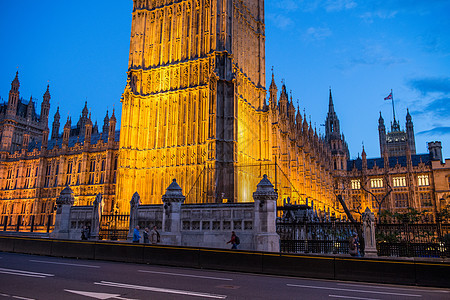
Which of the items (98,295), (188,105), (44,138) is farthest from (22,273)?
(44,138)

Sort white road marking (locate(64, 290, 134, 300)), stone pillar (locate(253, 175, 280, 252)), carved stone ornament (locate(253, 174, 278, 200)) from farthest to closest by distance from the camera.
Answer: carved stone ornament (locate(253, 174, 278, 200)) < stone pillar (locate(253, 175, 280, 252)) < white road marking (locate(64, 290, 134, 300))

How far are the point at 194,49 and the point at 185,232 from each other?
65.7 ft

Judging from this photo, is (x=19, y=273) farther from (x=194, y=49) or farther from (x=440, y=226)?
(x=194, y=49)

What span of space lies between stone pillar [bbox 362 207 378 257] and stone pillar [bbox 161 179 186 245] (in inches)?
352

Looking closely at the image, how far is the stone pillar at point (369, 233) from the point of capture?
15.7 m

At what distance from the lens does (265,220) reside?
15.7 m

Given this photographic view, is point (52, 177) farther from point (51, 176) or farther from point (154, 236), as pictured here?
point (154, 236)

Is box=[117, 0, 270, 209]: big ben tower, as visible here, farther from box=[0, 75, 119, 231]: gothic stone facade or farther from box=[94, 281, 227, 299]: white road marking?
box=[94, 281, 227, 299]: white road marking

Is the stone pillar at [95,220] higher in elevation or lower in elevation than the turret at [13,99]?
lower

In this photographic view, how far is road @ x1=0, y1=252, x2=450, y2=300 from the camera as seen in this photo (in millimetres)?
7738

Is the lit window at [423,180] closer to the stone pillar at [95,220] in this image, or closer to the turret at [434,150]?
the turret at [434,150]

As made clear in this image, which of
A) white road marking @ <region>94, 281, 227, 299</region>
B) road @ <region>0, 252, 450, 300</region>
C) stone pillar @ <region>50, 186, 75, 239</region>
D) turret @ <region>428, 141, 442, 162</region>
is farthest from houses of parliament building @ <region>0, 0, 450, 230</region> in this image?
turret @ <region>428, 141, 442, 162</region>

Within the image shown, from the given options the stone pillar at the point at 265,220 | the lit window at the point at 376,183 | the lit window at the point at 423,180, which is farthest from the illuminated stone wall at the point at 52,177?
the lit window at the point at 423,180

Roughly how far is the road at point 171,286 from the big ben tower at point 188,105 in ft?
55.8
